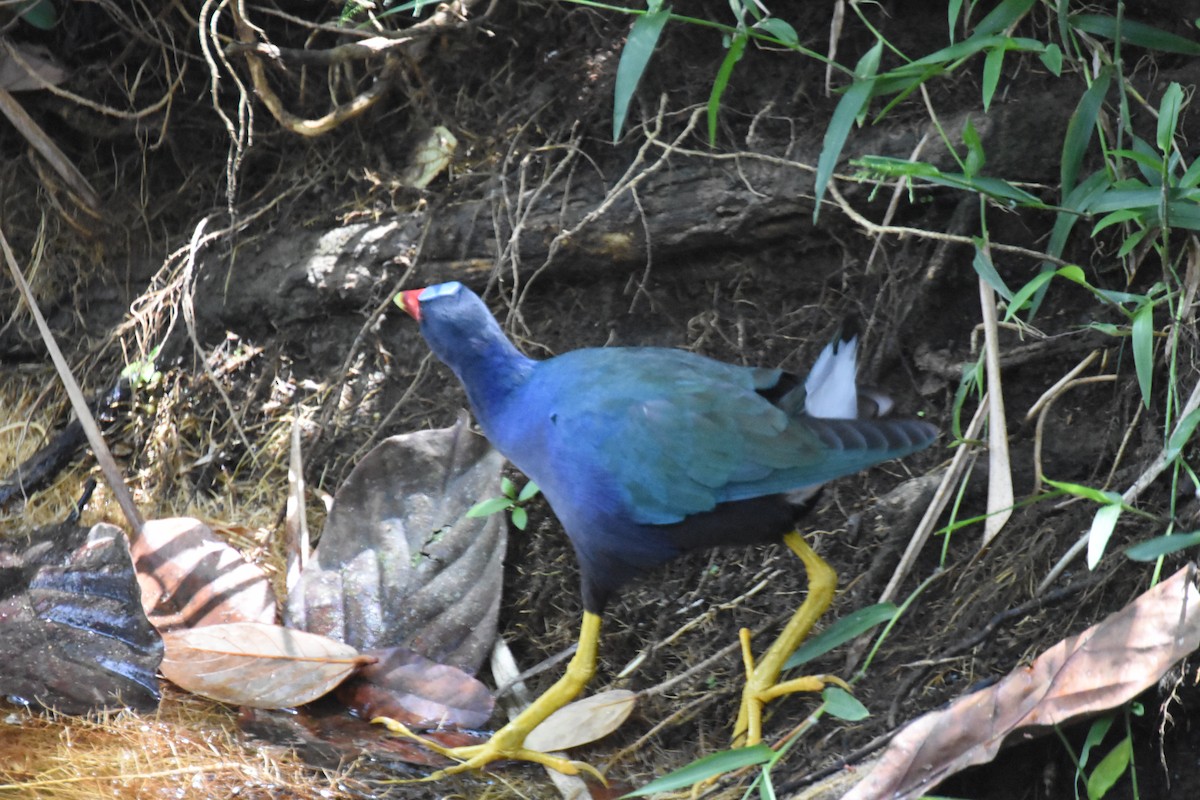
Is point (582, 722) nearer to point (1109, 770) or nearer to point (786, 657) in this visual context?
point (786, 657)

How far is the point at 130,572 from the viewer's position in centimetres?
281

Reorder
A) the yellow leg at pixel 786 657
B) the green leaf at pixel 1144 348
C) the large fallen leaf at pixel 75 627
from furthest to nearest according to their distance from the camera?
the large fallen leaf at pixel 75 627, the yellow leg at pixel 786 657, the green leaf at pixel 1144 348

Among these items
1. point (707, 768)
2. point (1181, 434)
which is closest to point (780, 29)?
point (1181, 434)

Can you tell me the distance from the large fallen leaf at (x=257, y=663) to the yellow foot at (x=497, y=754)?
198 millimetres

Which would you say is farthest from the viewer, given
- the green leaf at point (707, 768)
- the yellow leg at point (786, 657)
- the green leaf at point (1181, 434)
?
the yellow leg at point (786, 657)

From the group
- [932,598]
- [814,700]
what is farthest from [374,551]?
[932,598]

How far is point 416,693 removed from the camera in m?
2.73

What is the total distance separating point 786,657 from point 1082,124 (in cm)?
125

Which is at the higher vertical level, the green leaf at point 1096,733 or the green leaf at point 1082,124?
the green leaf at point 1082,124

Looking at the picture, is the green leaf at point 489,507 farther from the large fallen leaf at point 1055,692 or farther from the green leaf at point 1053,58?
the green leaf at point 1053,58

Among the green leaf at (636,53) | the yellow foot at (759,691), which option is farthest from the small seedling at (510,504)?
the green leaf at (636,53)

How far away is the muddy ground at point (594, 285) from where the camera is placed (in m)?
2.60

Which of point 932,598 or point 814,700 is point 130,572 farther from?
point 932,598

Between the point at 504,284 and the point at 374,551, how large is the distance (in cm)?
83
